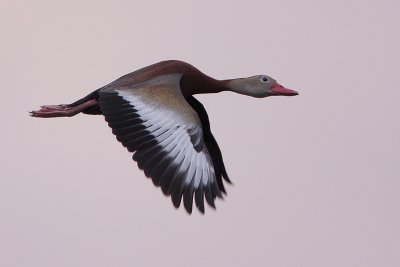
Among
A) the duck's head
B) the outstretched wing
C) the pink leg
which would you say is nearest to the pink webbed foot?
the pink leg

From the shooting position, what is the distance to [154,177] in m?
14.2

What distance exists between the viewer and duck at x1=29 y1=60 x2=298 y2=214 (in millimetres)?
14367

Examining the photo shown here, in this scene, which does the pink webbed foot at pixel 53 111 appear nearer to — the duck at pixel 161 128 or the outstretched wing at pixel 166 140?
the duck at pixel 161 128

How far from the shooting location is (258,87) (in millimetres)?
17359

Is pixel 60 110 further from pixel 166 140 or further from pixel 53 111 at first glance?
pixel 166 140

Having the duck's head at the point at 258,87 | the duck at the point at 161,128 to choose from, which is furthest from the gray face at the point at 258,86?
the duck at the point at 161,128

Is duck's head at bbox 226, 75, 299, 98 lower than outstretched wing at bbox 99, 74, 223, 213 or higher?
higher

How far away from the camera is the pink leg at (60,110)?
1609 centimetres

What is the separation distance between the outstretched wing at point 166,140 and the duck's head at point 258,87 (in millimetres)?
2117

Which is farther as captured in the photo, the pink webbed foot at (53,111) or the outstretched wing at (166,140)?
the pink webbed foot at (53,111)

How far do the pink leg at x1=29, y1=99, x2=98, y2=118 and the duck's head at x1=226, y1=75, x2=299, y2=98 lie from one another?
7.25ft

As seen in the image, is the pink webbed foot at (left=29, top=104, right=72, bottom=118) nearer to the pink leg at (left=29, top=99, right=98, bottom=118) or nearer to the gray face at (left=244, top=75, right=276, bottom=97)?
the pink leg at (left=29, top=99, right=98, bottom=118)

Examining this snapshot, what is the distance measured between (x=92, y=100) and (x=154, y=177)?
225 cm

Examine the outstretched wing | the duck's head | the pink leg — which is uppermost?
the duck's head
